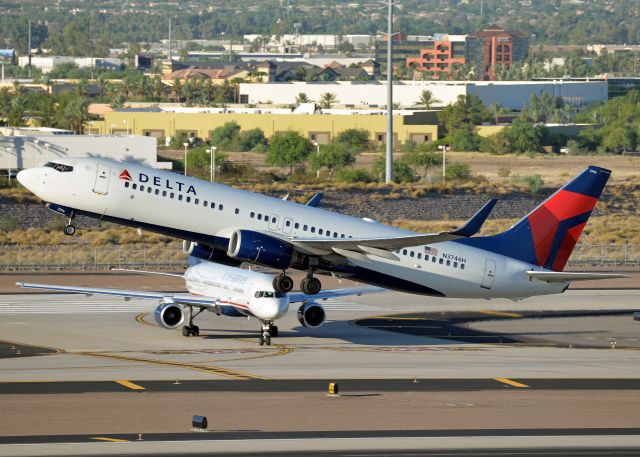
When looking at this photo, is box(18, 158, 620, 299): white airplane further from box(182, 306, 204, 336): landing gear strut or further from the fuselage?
box(182, 306, 204, 336): landing gear strut

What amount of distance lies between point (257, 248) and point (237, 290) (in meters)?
8.45

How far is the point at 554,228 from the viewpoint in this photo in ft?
236

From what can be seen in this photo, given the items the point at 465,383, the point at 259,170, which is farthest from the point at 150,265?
the point at 259,170

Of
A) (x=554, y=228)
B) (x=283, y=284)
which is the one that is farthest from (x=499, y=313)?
(x=283, y=284)

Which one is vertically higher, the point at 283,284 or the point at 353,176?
the point at 283,284

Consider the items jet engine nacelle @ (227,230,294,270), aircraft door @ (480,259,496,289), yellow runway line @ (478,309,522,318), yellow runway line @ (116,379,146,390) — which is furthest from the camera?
yellow runway line @ (478,309,522,318)

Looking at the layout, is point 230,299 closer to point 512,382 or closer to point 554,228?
point 554,228

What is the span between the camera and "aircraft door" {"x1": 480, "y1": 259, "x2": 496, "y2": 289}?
236 ft

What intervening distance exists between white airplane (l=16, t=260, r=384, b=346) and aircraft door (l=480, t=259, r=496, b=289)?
8.66 meters

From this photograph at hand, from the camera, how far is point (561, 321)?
80.9 meters

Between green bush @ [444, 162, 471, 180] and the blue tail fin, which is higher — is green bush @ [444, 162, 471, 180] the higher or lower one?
the lower one

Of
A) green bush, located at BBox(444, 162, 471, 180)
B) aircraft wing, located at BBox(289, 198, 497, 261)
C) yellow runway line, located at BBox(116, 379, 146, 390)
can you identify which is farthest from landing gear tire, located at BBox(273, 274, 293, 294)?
green bush, located at BBox(444, 162, 471, 180)

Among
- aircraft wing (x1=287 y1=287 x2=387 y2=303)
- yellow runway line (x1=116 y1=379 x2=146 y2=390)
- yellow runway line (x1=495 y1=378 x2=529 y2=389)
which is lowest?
yellow runway line (x1=495 y1=378 x2=529 y2=389)

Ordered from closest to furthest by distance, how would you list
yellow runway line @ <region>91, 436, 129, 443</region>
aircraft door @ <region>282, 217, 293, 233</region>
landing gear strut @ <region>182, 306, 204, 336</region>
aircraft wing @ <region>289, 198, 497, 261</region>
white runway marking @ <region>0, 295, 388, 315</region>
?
yellow runway line @ <region>91, 436, 129, 443</region> < aircraft wing @ <region>289, 198, 497, 261</region> < aircraft door @ <region>282, 217, 293, 233</region> < landing gear strut @ <region>182, 306, 204, 336</region> < white runway marking @ <region>0, 295, 388, 315</region>
